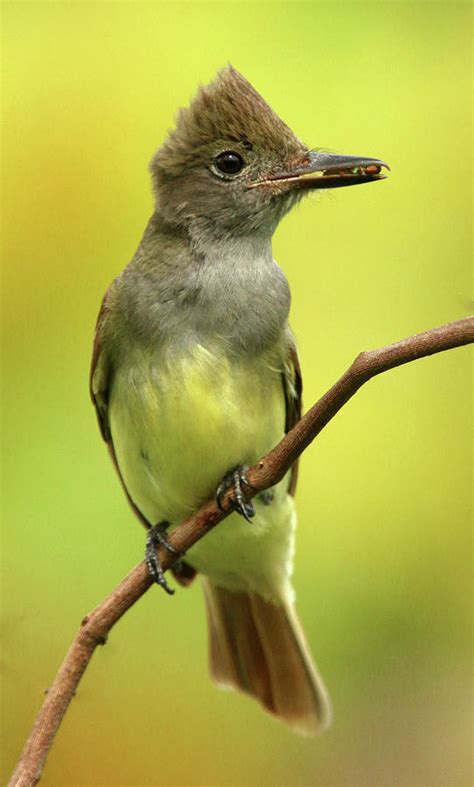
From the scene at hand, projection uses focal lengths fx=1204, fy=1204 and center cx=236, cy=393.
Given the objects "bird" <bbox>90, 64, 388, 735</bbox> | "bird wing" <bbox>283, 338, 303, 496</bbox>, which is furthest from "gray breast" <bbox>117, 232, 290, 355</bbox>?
"bird wing" <bbox>283, 338, 303, 496</bbox>

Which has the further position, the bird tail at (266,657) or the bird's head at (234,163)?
→ the bird tail at (266,657)

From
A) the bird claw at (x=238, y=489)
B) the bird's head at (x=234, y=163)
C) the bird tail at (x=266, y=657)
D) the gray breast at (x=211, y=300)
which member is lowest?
the bird tail at (x=266, y=657)

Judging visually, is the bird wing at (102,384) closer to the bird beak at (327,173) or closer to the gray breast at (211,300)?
the gray breast at (211,300)

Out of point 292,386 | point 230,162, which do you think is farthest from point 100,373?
point 230,162

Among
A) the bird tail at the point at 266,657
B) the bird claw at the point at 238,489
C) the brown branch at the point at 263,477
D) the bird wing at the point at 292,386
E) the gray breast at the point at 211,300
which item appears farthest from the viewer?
the bird tail at the point at 266,657

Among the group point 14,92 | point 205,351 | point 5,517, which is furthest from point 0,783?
point 14,92

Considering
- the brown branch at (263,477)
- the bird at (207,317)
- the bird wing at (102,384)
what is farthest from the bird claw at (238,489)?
the brown branch at (263,477)

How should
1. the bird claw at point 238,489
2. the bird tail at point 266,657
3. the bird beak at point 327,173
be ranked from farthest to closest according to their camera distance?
the bird tail at point 266,657, the bird claw at point 238,489, the bird beak at point 327,173
